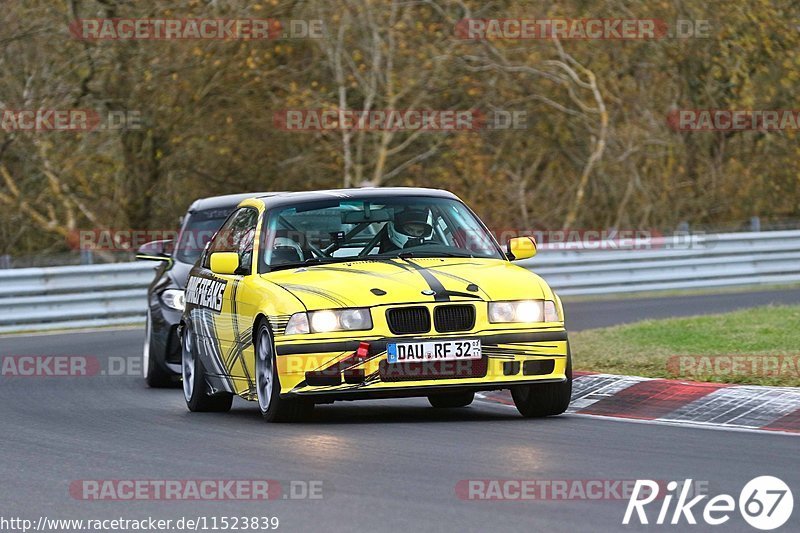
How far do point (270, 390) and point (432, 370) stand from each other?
1097 millimetres

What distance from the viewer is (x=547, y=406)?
1101 cm

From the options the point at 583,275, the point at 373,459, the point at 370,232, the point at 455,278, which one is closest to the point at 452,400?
the point at 370,232

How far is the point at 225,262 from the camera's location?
11.5 meters

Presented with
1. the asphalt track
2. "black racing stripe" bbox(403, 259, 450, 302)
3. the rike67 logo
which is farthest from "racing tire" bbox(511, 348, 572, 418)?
the rike67 logo

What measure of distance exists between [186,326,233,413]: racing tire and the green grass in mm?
2939

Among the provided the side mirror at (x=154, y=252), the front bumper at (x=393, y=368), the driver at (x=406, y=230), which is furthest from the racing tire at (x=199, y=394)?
the side mirror at (x=154, y=252)

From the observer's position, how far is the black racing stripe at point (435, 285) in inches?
412

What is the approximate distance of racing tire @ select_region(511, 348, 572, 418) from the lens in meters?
10.9

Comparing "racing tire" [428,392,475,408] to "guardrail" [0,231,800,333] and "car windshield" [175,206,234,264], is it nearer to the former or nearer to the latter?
"car windshield" [175,206,234,264]

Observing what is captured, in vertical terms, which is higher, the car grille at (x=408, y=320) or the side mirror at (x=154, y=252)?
the car grille at (x=408, y=320)

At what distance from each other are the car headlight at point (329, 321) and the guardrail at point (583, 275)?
14049mm

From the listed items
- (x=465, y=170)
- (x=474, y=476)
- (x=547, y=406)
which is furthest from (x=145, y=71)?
(x=474, y=476)

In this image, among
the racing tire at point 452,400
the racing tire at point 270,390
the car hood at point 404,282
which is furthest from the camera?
the racing tire at point 452,400

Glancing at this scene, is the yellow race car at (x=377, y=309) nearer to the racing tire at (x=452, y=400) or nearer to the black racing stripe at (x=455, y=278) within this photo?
the black racing stripe at (x=455, y=278)
